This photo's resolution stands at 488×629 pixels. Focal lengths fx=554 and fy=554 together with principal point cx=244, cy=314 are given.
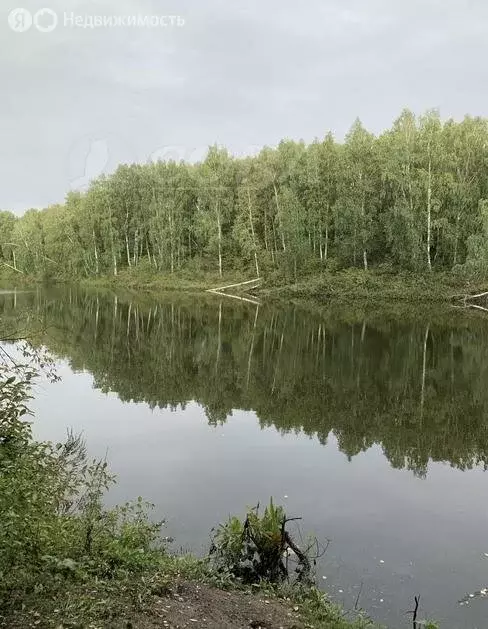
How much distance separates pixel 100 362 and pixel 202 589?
65.2 ft

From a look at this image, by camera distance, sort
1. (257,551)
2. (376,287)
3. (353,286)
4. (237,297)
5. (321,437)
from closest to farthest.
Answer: (257,551) < (321,437) < (376,287) < (353,286) < (237,297)

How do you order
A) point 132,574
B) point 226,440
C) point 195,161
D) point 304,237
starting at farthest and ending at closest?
1. point 195,161
2. point 304,237
3. point 226,440
4. point 132,574

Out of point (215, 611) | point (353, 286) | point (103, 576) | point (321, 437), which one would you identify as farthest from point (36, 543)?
point (353, 286)

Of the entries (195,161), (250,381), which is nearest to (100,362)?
(250,381)

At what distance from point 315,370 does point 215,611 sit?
18300 mm

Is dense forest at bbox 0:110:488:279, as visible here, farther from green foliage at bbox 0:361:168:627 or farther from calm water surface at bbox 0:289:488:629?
green foliage at bbox 0:361:168:627

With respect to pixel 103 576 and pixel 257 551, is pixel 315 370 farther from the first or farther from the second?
pixel 103 576

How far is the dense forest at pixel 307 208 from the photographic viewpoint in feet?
183

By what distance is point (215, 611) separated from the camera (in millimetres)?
6867

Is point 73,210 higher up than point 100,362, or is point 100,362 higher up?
point 73,210

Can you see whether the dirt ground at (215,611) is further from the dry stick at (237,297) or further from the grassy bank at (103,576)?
the dry stick at (237,297)

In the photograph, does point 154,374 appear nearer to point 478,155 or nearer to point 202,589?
point 202,589

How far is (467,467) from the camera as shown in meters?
13.9

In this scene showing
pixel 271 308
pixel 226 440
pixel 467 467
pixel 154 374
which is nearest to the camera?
pixel 467 467
